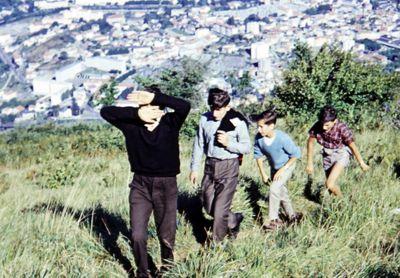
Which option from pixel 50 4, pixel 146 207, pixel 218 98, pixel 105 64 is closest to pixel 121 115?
pixel 146 207

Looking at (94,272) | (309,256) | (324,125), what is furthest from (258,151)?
(94,272)

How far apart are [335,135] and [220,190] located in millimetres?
1561

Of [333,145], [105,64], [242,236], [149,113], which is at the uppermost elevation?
[149,113]

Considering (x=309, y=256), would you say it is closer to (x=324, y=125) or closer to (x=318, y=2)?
(x=324, y=125)

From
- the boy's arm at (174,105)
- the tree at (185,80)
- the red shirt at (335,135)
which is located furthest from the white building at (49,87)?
the boy's arm at (174,105)

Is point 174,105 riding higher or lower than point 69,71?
higher

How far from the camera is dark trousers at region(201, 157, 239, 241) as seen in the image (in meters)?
4.54

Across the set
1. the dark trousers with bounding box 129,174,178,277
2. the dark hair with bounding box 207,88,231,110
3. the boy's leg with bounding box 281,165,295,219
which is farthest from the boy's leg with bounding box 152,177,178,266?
the boy's leg with bounding box 281,165,295,219

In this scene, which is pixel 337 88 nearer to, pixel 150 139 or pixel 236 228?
pixel 236 228

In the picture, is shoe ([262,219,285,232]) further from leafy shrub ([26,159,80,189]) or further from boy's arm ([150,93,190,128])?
leafy shrub ([26,159,80,189])

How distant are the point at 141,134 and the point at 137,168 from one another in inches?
9.8

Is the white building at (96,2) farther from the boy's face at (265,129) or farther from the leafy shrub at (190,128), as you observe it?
the boy's face at (265,129)

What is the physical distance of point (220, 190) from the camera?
4602mm

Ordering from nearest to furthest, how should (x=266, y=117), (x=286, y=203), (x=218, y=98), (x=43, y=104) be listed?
(x=218, y=98) < (x=266, y=117) < (x=286, y=203) < (x=43, y=104)
